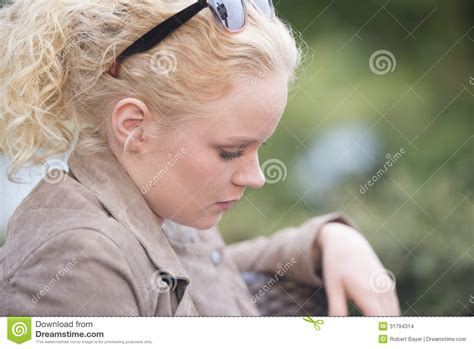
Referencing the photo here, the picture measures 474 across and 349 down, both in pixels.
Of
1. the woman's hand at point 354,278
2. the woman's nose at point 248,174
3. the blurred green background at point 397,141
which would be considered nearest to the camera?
the woman's nose at point 248,174

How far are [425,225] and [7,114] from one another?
4.42ft

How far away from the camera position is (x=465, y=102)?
2.20 meters

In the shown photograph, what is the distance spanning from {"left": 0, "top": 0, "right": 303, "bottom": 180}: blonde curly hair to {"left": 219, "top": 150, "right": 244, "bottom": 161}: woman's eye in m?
0.14

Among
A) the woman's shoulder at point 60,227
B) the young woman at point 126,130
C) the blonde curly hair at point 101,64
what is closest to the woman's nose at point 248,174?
the young woman at point 126,130

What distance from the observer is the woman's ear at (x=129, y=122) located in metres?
1.59

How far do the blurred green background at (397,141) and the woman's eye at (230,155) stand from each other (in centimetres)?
50

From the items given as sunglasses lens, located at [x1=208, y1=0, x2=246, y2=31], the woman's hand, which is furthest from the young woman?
the woman's hand

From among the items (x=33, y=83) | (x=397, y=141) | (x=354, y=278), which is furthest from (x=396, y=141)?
(x=33, y=83)

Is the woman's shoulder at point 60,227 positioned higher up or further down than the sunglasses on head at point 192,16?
further down

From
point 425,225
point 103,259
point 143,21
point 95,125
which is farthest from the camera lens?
point 425,225

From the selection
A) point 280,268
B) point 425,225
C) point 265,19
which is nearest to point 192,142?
point 265,19
